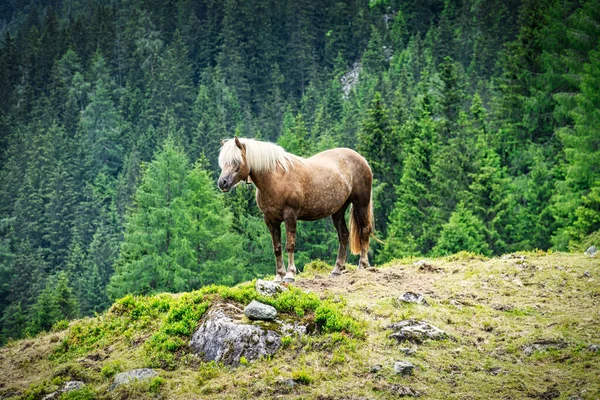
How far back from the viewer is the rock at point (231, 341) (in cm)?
911

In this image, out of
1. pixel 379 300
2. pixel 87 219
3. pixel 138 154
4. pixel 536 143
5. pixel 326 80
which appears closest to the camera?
pixel 379 300

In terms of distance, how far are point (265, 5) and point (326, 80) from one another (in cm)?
3014

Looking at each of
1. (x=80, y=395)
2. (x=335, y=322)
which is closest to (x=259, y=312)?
(x=335, y=322)

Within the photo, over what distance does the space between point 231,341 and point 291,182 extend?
3912 millimetres

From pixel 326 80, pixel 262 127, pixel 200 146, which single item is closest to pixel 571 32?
pixel 200 146

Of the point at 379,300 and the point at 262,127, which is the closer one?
the point at 379,300

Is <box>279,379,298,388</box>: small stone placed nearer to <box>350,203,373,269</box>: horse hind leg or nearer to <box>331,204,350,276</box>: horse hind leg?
<box>331,204,350,276</box>: horse hind leg

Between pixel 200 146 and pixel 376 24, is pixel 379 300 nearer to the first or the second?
pixel 200 146

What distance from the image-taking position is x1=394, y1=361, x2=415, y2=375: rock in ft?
27.9

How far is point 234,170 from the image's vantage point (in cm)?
1142

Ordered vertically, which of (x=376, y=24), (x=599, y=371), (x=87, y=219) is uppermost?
(x=376, y=24)

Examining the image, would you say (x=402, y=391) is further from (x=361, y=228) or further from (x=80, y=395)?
(x=361, y=228)

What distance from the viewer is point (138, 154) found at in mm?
101062

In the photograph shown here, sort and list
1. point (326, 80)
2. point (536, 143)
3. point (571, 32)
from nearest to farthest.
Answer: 1. point (571, 32)
2. point (536, 143)
3. point (326, 80)
